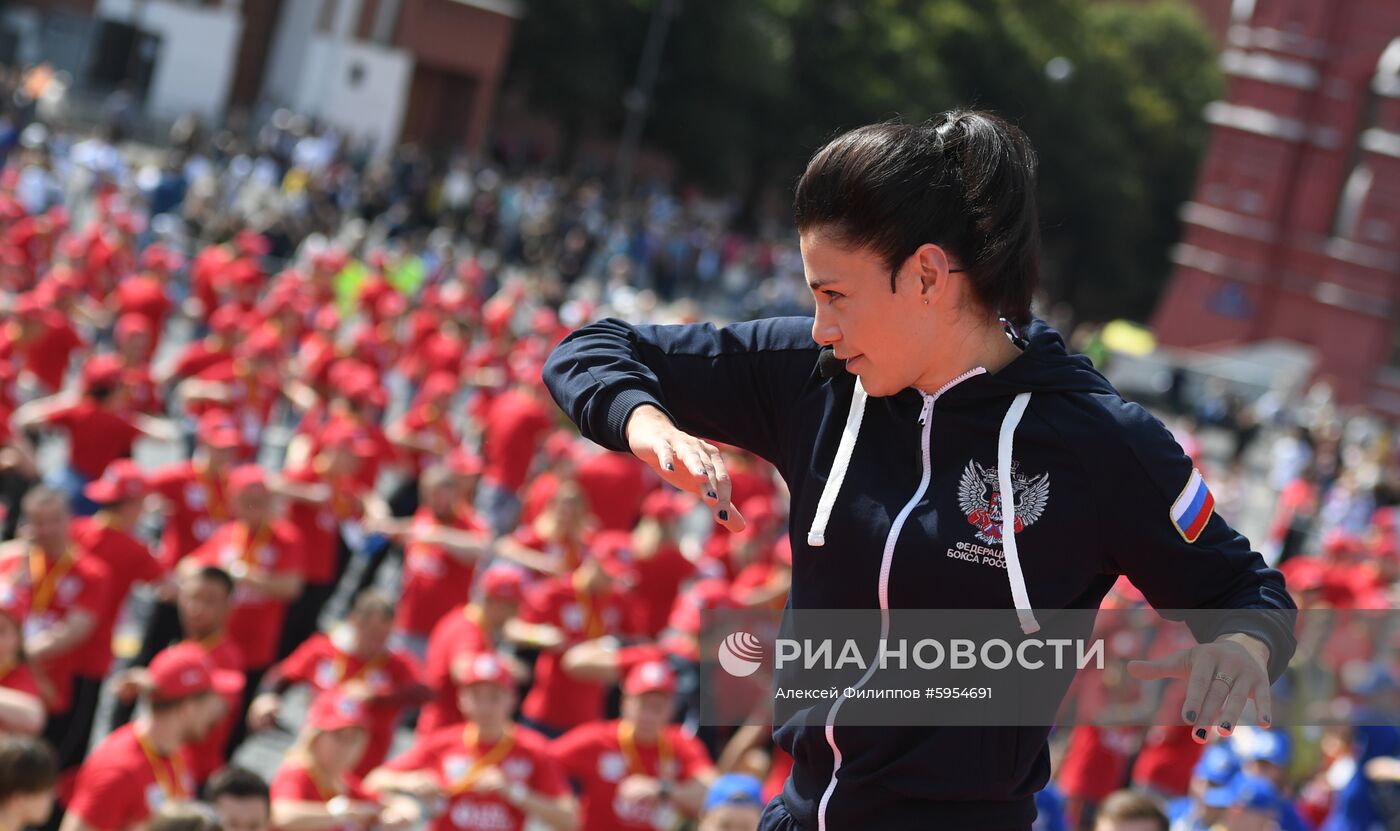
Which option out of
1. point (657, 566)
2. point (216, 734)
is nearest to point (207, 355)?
point (657, 566)

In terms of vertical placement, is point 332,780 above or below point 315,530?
above

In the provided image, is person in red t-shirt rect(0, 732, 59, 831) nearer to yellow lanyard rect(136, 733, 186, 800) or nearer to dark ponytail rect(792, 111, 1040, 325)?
yellow lanyard rect(136, 733, 186, 800)

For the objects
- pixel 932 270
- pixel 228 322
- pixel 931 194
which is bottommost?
pixel 228 322

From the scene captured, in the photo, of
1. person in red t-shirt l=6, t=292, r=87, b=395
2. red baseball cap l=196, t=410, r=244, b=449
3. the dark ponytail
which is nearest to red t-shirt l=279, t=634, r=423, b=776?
red baseball cap l=196, t=410, r=244, b=449

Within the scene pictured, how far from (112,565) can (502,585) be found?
1.91 m

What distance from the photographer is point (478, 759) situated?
24.9 ft

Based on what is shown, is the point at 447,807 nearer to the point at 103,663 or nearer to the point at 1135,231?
the point at 103,663

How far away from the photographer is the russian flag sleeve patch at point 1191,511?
2.64m

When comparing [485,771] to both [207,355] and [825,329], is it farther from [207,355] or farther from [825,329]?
[207,355]

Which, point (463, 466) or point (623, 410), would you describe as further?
point (463, 466)

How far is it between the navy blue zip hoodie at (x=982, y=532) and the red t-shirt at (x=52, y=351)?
11.5 meters

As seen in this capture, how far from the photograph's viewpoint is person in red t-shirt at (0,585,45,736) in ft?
22.4

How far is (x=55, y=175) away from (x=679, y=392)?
2337cm

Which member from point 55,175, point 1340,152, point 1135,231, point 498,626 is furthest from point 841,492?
point 1135,231
